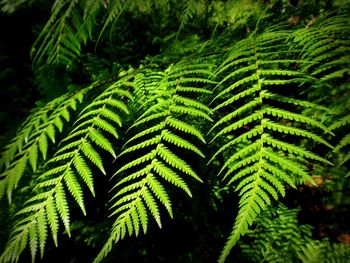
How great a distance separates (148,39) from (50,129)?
161 cm

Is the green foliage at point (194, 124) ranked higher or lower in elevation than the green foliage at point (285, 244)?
higher

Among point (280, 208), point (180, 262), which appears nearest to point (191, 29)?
point (280, 208)

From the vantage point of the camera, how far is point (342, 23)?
3.75 ft

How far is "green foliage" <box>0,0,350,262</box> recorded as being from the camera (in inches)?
38.7

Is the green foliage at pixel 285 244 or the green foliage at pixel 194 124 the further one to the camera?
the green foliage at pixel 285 244

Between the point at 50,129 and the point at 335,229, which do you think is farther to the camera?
the point at 335,229

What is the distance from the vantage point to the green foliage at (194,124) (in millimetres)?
982

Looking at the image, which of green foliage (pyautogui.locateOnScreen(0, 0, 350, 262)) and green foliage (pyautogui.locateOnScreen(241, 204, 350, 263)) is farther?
green foliage (pyautogui.locateOnScreen(241, 204, 350, 263))

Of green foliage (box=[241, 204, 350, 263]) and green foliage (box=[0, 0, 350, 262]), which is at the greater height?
green foliage (box=[0, 0, 350, 262])

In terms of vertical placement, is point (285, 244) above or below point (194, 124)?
below

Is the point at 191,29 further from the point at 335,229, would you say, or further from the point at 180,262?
the point at 335,229

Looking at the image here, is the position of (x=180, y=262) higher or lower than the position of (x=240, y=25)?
lower

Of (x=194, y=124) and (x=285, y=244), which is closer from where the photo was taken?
(x=194, y=124)

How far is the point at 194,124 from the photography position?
1584 millimetres
